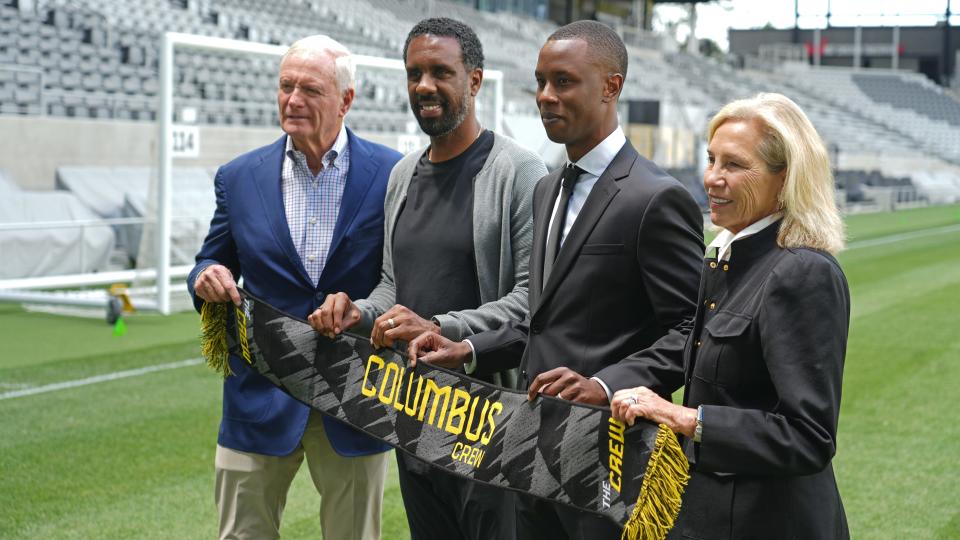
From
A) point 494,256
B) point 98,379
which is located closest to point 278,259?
point 494,256

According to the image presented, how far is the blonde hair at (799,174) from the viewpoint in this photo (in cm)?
234

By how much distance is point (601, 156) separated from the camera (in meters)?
2.84

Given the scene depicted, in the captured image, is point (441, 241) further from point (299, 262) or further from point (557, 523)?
point (557, 523)

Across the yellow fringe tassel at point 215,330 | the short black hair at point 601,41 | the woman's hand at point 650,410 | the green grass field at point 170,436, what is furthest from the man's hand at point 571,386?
the green grass field at point 170,436

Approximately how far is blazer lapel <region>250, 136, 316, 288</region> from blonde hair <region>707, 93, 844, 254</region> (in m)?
1.57

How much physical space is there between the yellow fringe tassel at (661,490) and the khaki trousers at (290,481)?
1262 mm

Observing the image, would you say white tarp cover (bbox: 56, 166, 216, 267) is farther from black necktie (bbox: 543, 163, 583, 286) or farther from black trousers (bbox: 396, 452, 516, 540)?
black necktie (bbox: 543, 163, 583, 286)

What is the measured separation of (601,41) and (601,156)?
0.28 meters

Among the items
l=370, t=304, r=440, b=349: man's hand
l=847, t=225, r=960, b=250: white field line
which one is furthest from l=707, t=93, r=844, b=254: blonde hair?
l=847, t=225, r=960, b=250: white field line

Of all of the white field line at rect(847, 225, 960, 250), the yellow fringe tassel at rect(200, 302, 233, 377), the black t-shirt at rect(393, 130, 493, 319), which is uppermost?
the black t-shirt at rect(393, 130, 493, 319)

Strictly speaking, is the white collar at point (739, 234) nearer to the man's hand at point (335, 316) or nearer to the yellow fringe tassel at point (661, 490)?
the yellow fringe tassel at point (661, 490)

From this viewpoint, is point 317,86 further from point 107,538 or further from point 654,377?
point 107,538

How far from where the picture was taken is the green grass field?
5.33 metres

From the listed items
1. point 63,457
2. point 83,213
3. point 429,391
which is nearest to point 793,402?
point 429,391
